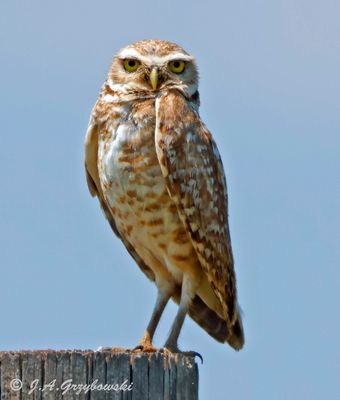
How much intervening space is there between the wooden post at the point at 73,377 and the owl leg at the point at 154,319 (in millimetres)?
2863

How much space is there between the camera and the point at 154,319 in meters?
9.34

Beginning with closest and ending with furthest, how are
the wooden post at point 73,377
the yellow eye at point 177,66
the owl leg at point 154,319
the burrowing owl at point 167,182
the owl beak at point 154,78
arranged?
the wooden post at point 73,377 → the owl leg at point 154,319 → the burrowing owl at point 167,182 → the owl beak at point 154,78 → the yellow eye at point 177,66

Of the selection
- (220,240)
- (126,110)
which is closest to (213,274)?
(220,240)

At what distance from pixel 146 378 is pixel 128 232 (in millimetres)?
3775

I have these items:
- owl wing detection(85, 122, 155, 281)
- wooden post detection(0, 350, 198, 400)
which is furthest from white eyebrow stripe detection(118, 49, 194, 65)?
wooden post detection(0, 350, 198, 400)

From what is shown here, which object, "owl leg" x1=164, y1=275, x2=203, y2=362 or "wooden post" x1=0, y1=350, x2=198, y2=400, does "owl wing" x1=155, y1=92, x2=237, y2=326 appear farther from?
"wooden post" x1=0, y1=350, x2=198, y2=400

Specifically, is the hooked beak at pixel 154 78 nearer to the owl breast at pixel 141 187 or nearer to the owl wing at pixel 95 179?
the owl breast at pixel 141 187

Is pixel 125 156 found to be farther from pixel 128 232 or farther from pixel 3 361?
pixel 3 361

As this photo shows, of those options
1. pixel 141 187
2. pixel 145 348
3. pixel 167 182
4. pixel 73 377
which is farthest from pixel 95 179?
pixel 73 377

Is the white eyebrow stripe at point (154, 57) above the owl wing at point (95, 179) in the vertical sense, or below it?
above

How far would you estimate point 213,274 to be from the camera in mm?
9164

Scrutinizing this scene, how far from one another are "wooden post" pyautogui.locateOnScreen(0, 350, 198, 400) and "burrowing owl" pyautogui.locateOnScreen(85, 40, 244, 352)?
309 centimetres

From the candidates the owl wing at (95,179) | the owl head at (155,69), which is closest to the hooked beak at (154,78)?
the owl head at (155,69)

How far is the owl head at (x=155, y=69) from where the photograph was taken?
9430 millimetres
